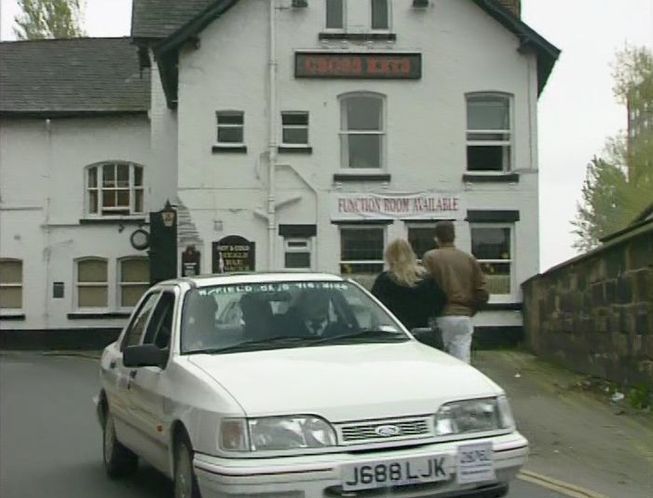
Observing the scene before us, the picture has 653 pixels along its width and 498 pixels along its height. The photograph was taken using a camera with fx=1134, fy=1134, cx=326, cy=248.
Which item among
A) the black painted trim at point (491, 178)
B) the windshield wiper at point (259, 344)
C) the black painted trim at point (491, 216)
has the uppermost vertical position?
the black painted trim at point (491, 178)

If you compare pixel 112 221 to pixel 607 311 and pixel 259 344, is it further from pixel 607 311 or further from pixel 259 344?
pixel 259 344

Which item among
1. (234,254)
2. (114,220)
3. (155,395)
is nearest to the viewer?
(155,395)

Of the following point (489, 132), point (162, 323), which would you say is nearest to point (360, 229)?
point (489, 132)

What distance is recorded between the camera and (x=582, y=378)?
15500 millimetres

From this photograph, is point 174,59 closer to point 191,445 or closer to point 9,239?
point 9,239

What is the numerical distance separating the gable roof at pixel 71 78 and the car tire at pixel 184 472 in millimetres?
25708

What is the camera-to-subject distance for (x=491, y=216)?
25984mm

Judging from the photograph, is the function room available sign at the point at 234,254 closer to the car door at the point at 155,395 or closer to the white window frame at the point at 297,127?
the white window frame at the point at 297,127

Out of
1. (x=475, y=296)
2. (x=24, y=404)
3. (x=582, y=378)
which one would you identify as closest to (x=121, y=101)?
(x=24, y=404)

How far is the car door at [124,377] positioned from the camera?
26.8 ft

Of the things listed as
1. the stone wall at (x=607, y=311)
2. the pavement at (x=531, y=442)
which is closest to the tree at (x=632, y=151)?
the stone wall at (x=607, y=311)

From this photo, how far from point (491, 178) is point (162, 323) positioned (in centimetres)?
1908

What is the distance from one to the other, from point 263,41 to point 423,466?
21.2m

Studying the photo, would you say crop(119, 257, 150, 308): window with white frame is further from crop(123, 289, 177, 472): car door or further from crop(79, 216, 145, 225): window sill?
crop(123, 289, 177, 472): car door
